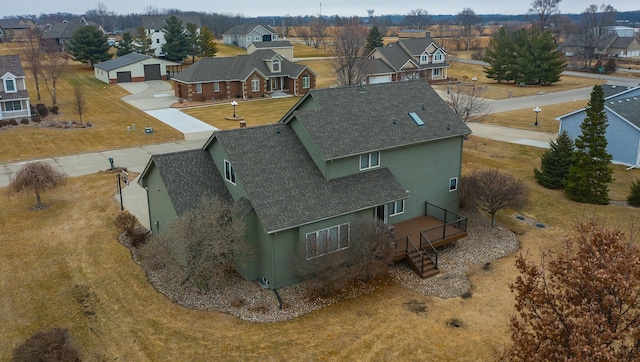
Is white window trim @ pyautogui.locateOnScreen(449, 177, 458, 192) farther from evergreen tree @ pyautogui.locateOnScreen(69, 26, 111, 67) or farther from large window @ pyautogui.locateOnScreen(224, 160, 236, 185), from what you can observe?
evergreen tree @ pyautogui.locateOnScreen(69, 26, 111, 67)

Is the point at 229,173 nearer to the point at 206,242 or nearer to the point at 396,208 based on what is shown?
the point at 206,242

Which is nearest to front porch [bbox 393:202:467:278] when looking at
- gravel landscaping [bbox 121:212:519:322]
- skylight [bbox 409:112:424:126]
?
gravel landscaping [bbox 121:212:519:322]

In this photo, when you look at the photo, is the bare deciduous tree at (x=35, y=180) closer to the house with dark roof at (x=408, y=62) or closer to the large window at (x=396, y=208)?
the large window at (x=396, y=208)

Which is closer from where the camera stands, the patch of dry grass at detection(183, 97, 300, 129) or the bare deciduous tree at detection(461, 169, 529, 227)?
the bare deciduous tree at detection(461, 169, 529, 227)

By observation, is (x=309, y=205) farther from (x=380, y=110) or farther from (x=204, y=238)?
(x=380, y=110)

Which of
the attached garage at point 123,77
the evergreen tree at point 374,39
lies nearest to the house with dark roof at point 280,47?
the evergreen tree at point 374,39

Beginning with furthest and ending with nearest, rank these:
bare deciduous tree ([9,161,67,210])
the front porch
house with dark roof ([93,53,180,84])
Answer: house with dark roof ([93,53,180,84]) < bare deciduous tree ([9,161,67,210]) < the front porch

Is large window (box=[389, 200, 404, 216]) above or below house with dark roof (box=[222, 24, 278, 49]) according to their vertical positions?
below
